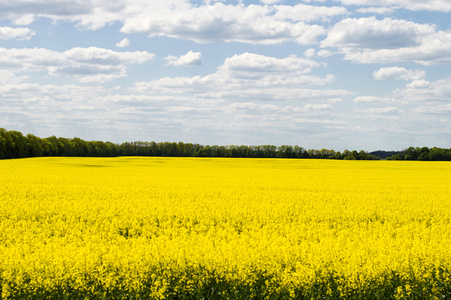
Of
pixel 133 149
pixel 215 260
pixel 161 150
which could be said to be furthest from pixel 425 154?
pixel 215 260

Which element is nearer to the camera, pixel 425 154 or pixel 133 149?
pixel 425 154

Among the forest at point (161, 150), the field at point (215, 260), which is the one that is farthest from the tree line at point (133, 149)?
the field at point (215, 260)

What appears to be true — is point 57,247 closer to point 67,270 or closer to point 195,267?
point 67,270

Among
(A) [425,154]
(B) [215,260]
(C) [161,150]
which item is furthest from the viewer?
(C) [161,150]

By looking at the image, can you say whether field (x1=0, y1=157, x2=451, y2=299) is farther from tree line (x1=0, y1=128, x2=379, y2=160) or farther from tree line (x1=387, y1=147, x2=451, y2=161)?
tree line (x1=387, y1=147, x2=451, y2=161)

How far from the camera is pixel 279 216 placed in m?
14.9

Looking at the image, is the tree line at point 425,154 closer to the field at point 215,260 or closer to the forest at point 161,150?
the forest at point 161,150

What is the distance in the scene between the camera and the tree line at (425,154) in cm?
8525

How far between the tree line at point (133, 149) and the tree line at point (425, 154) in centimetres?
698

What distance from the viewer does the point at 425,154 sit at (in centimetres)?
8644

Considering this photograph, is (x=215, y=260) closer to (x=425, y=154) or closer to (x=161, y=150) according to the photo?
(x=425, y=154)

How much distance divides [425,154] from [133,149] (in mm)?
71034

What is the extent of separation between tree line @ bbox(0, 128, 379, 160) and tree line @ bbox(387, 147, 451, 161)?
6.98 meters

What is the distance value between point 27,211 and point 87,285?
8.87m
